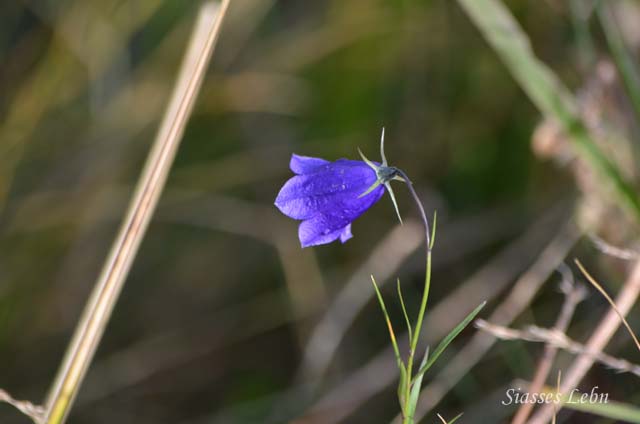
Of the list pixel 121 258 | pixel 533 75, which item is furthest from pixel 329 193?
pixel 533 75

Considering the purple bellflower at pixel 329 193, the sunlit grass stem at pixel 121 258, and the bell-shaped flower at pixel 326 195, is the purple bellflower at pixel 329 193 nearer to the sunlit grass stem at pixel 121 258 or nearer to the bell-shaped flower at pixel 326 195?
the bell-shaped flower at pixel 326 195

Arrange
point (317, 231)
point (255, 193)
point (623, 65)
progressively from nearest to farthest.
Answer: point (317, 231) < point (623, 65) < point (255, 193)

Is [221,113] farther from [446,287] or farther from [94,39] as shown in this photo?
[446,287]

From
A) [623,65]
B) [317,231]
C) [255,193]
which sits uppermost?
[317,231]

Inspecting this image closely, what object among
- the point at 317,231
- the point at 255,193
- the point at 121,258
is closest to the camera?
the point at 317,231

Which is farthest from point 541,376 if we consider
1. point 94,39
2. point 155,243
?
point 94,39

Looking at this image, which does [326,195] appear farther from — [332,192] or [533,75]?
[533,75]
